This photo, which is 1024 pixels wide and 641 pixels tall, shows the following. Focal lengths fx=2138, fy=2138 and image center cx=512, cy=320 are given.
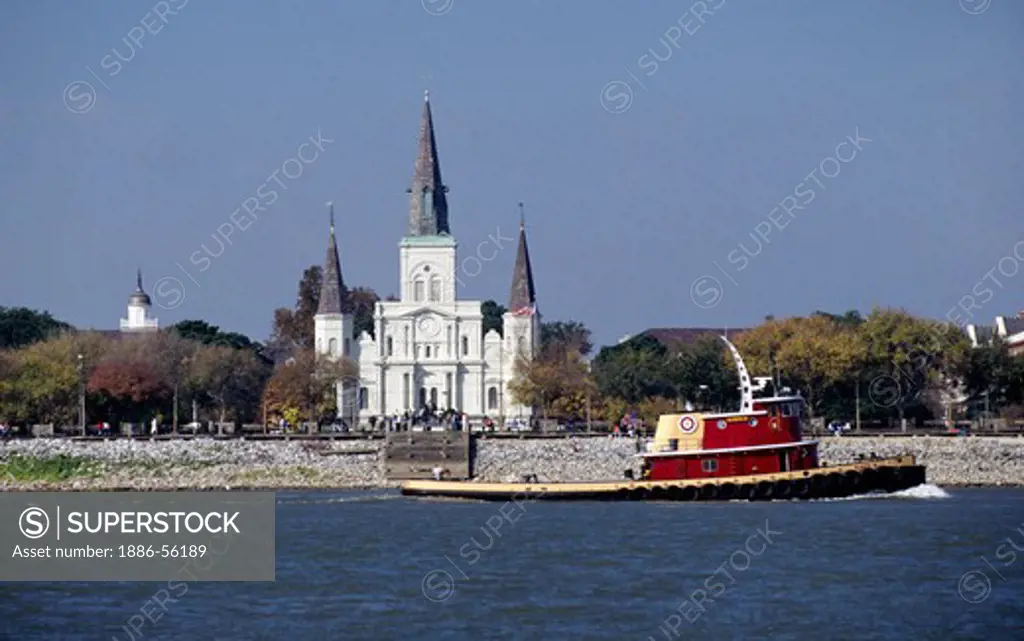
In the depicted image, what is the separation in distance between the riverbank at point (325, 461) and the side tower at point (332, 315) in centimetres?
5528

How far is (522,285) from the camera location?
479 feet

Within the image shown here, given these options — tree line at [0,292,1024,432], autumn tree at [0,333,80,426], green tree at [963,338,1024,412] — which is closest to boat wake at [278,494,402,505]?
tree line at [0,292,1024,432]

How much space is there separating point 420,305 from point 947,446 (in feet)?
206

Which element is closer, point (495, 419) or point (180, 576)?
point (180, 576)

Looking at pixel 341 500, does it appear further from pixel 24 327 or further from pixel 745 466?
pixel 24 327

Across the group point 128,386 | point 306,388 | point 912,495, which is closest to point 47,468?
point 128,386

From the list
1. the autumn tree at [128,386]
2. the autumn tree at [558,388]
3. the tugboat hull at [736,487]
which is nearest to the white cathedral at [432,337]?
the autumn tree at [558,388]

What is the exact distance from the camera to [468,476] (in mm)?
86062

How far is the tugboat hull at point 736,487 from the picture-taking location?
67375 millimetres

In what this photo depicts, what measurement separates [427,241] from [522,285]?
729 cm

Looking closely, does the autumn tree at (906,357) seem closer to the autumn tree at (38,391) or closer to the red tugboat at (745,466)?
the red tugboat at (745,466)

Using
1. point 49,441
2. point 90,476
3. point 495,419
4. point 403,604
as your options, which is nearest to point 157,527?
point 403,604

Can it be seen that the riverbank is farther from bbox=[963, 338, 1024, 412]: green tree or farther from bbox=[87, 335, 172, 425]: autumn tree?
bbox=[963, 338, 1024, 412]: green tree

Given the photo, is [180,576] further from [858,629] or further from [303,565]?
[858,629]
